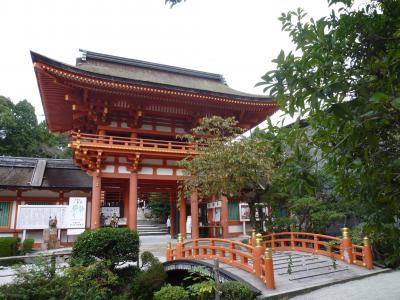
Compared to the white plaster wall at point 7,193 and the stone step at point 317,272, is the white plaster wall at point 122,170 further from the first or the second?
the stone step at point 317,272

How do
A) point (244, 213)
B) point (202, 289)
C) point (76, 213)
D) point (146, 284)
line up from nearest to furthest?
point (202, 289) → point (146, 284) → point (76, 213) → point (244, 213)

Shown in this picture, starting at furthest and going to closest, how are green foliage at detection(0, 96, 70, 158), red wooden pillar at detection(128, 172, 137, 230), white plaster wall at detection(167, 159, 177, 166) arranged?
green foliage at detection(0, 96, 70, 158) < white plaster wall at detection(167, 159, 177, 166) < red wooden pillar at detection(128, 172, 137, 230)

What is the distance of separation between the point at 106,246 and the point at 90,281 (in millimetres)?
1342

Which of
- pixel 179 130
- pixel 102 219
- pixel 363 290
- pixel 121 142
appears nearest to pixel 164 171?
pixel 179 130

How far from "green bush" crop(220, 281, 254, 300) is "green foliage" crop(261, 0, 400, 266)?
373cm

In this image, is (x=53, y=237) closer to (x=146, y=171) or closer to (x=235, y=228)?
(x=146, y=171)

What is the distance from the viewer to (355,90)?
2.89m

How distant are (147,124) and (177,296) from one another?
398 inches

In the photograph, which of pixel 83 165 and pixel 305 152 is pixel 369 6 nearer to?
pixel 305 152

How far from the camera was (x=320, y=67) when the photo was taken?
9.42 ft

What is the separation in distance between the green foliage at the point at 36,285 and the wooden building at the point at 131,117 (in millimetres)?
5262

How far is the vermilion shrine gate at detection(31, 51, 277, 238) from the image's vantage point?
13.1 meters

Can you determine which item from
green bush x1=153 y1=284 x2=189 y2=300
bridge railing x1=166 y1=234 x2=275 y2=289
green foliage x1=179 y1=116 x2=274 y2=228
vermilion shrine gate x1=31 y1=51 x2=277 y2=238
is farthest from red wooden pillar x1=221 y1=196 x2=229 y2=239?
green bush x1=153 y1=284 x2=189 y2=300

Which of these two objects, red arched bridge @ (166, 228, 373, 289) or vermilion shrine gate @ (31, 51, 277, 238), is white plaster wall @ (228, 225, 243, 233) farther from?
red arched bridge @ (166, 228, 373, 289)
